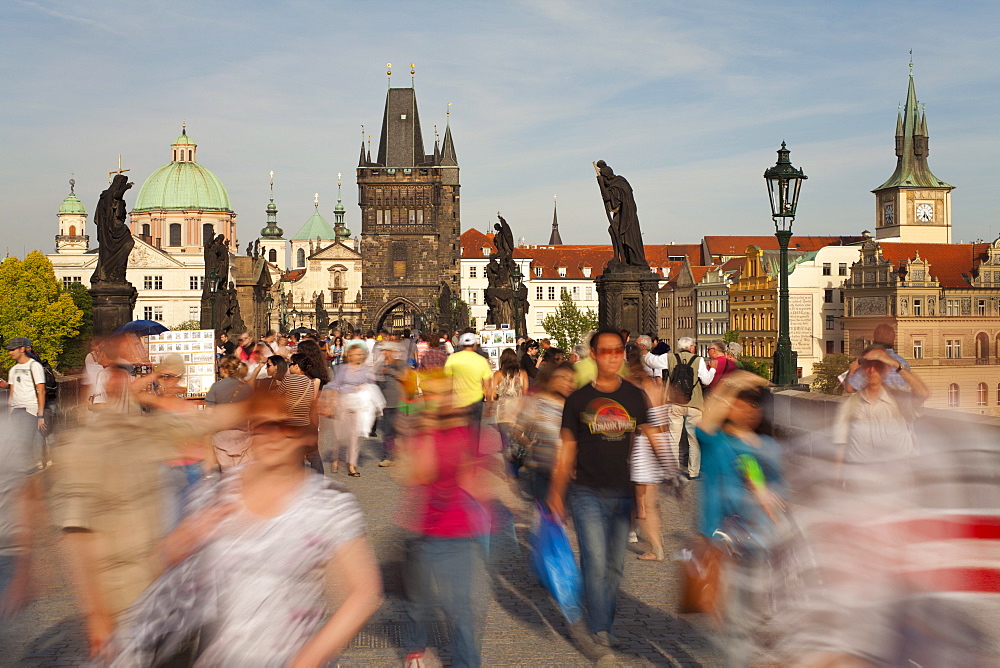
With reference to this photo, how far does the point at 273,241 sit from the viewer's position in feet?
556

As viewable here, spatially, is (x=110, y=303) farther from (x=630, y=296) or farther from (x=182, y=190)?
(x=182, y=190)

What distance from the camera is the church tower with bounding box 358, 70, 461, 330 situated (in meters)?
98.4

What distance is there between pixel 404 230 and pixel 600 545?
94.3 meters

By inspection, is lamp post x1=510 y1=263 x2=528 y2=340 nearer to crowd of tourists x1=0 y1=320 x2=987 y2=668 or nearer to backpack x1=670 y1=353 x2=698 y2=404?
backpack x1=670 y1=353 x2=698 y2=404

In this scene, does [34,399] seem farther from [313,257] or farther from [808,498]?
[313,257]

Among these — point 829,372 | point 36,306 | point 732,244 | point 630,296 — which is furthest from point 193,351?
point 732,244

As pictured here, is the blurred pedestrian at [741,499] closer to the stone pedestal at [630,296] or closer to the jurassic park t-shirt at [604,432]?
the jurassic park t-shirt at [604,432]

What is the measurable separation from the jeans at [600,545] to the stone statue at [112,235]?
45.2 ft

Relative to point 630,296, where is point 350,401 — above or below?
below

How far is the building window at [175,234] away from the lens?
127m

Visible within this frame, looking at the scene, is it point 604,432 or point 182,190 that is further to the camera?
point 182,190

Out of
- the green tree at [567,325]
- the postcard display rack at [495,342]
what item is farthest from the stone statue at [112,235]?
the green tree at [567,325]

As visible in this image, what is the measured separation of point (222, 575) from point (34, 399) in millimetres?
8719

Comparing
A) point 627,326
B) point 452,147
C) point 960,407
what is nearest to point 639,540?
point 960,407
